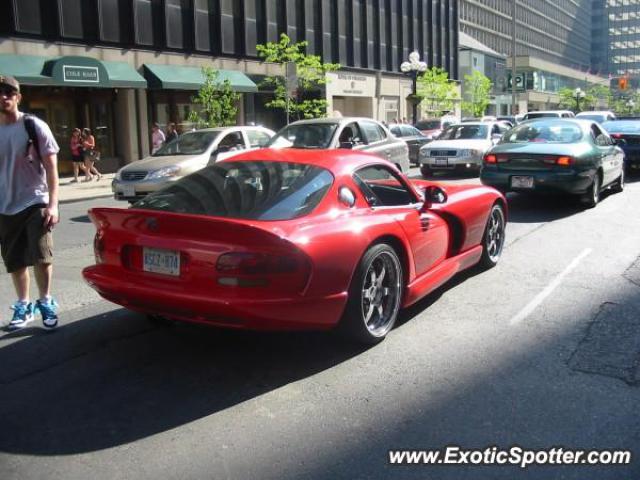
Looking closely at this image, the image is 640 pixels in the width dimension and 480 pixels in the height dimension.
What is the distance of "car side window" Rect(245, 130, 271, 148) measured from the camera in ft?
48.2

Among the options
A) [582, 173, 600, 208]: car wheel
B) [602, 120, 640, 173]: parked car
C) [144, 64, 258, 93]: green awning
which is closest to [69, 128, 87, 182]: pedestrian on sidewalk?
[144, 64, 258, 93]: green awning

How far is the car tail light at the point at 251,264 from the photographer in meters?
3.96

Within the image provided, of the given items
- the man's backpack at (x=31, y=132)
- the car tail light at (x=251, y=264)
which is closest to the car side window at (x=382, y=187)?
the car tail light at (x=251, y=264)

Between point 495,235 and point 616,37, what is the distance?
168453mm

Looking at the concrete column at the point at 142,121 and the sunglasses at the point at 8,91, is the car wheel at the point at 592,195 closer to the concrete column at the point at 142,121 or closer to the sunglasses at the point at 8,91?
the sunglasses at the point at 8,91

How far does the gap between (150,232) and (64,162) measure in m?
21.8

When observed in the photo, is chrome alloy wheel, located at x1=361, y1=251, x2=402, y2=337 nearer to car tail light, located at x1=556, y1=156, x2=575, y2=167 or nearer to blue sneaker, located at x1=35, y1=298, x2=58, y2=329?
blue sneaker, located at x1=35, y1=298, x2=58, y2=329

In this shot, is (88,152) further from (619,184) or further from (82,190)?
A: (619,184)

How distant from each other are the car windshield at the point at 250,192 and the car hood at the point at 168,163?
7.80 m

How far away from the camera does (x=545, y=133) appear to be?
12000 millimetres

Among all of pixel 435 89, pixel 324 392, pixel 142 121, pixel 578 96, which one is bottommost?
pixel 324 392

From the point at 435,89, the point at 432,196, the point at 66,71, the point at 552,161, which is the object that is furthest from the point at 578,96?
the point at 432,196

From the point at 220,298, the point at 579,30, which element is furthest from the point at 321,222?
the point at 579,30

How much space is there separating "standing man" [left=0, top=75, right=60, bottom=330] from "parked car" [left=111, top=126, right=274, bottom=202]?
722 centimetres
